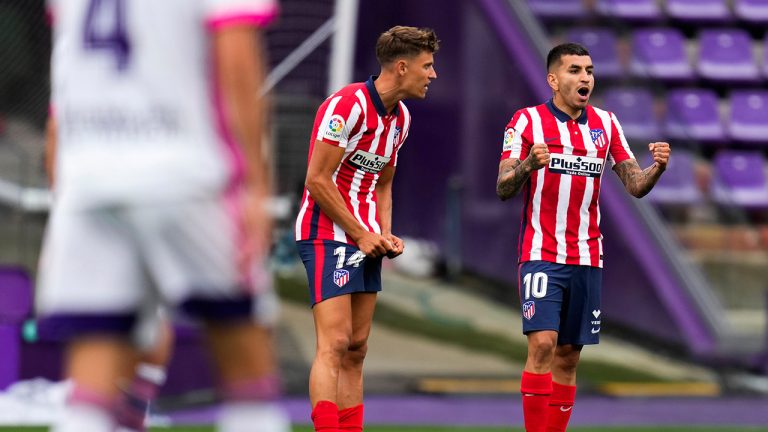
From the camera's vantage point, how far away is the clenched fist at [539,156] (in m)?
5.14

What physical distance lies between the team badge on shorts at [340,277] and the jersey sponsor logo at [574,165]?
987 mm

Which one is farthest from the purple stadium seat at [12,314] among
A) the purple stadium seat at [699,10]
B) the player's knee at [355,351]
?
the purple stadium seat at [699,10]

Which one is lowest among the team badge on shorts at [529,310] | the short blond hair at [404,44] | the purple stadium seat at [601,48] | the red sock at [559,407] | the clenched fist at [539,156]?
the red sock at [559,407]

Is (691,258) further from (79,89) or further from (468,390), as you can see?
(79,89)

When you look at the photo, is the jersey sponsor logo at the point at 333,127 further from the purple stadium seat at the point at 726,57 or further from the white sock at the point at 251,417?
the purple stadium seat at the point at 726,57

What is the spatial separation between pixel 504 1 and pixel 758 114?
3.25m

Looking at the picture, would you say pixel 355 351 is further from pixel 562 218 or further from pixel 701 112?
pixel 701 112

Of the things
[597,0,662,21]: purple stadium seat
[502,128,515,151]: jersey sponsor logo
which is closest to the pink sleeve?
[502,128,515,151]: jersey sponsor logo

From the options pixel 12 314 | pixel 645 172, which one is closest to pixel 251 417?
pixel 645 172

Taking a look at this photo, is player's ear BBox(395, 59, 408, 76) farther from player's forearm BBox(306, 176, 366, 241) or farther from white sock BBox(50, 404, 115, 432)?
white sock BBox(50, 404, 115, 432)

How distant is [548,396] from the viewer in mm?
5496

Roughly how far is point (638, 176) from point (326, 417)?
1628 mm

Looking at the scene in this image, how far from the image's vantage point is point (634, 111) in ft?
37.2

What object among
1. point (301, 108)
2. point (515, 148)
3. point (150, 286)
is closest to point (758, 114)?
point (301, 108)
